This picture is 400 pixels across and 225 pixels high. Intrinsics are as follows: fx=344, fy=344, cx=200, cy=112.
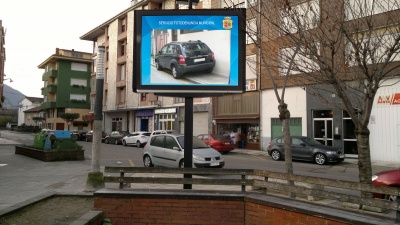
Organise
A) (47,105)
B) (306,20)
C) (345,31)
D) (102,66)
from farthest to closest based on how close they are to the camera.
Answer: (47,105)
(102,66)
(306,20)
(345,31)

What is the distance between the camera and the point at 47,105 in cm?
6347

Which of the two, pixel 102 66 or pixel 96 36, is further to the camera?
pixel 96 36

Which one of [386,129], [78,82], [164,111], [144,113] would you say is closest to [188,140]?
[386,129]

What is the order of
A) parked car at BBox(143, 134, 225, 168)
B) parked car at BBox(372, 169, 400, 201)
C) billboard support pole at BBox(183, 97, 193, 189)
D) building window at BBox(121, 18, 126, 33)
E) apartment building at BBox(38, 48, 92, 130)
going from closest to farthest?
parked car at BBox(372, 169, 400, 201), billboard support pole at BBox(183, 97, 193, 189), parked car at BBox(143, 134, 225, 168), building window at BBox(121, 18, 126, 33), apartment building at BBox(38, 48, 92, 130)

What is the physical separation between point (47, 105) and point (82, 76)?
8245 mm

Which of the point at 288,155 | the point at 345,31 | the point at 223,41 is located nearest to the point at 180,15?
the point at 223,41

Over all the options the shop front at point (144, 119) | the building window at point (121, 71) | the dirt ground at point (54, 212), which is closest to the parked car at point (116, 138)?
the shop front at point (144, 119)

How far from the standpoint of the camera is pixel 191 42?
807 cm

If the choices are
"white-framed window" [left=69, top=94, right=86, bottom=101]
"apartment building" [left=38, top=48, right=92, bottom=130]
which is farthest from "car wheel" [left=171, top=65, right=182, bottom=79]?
"white-framed window" [left=69, top=94, right=86, bottom=101]

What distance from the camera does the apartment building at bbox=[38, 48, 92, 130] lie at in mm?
61969

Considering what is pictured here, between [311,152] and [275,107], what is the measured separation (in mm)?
7824

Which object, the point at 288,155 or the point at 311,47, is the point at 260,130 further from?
the point at 311,47

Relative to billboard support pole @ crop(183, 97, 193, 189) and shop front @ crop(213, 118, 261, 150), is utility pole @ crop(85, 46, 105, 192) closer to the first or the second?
billboard support pole @ crop(183, 97, 193, 189)

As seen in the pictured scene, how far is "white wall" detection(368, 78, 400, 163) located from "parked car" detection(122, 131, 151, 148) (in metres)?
17.6
